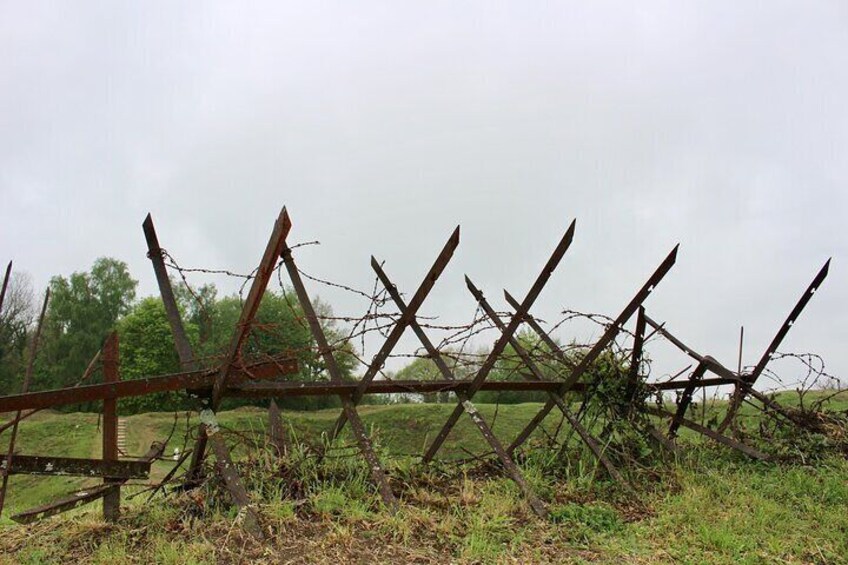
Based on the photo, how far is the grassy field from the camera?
441cm

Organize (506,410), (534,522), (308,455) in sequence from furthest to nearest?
(506,410)
(308,455)
(534,522)

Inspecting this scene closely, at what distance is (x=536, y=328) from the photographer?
7445 millimetres

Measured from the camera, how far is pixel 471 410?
603cm

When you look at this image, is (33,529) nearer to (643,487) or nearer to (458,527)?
(458,527)

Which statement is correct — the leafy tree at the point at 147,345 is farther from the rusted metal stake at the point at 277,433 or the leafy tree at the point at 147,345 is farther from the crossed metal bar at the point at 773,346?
the crossed metal bar at the point at 773,346

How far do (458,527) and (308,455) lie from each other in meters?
1.49

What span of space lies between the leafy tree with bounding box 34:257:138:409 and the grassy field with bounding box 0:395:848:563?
36.6 m

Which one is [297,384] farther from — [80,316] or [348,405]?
[80,316]

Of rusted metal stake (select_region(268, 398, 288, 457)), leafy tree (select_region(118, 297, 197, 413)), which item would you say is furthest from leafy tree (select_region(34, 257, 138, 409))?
rusted metal stake (select_region(268, 398, 288, 457))

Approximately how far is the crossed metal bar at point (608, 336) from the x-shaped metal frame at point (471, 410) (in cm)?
60

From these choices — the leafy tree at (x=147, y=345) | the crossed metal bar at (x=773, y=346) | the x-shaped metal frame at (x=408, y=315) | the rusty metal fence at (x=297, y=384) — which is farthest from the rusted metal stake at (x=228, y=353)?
the leafy tree at (x=147, y=345)

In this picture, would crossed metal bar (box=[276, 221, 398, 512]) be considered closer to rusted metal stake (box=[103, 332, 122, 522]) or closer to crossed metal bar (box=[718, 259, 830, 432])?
rusted metal stake (box=[103, 332, 122, 522])

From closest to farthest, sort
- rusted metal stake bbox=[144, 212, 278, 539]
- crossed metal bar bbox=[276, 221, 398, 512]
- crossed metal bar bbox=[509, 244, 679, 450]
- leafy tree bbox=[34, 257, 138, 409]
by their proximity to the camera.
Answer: rusted metal stake bbox=[144, 212, 278, 539] → crossed metal bar bbox=[276, 221, 398, 512] → crossed metal bar bbox=[509, 244, 679, 450] → leafy tree bbox=[34, 257, 138, 409]

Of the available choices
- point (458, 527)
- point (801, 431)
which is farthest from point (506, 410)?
point (458, 527)
